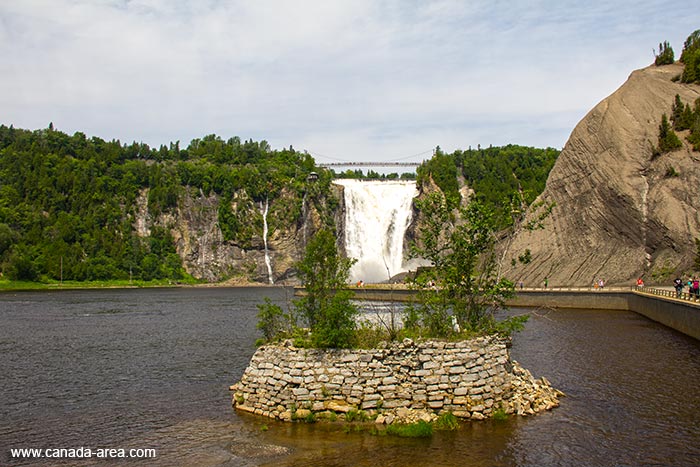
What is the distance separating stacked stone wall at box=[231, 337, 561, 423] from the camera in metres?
18.7

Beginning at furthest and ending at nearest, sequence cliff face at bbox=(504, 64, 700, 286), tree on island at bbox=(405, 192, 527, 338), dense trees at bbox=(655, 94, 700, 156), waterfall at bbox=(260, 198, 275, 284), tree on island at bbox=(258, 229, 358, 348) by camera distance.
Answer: waterfall at bbox=(260, 198, 275, 284) → dense trees at bbox=(655, 94, 700, 156) → cliff face at bbox=(504, 64, 700, 286) → tree on island at bbox=(405, 192, 527, 338) → tree on island at bbox=(258, 229, 358, 348)

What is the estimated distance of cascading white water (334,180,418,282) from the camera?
125481 mm

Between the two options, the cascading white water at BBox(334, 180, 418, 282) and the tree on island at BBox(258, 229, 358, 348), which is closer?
the tree on island at BBox(258, 229, 358, 348)

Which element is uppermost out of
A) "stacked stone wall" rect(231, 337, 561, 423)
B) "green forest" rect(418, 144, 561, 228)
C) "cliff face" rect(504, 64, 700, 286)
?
"green forest" rect(418, 144, 561, 228)

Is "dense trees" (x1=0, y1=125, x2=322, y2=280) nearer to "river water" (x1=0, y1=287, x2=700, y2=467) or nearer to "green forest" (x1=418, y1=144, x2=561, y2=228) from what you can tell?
"green forest" (x1=418, y1=144, x2=561, y2=228)

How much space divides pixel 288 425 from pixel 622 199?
184ft

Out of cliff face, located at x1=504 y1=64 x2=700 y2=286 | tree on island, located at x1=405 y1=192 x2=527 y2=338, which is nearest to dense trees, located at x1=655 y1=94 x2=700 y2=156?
cliff face, located at x1=504 y1=64 x2=700 y2=286

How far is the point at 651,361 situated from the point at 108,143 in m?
172

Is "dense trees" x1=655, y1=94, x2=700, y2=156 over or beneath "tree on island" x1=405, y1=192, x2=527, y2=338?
over

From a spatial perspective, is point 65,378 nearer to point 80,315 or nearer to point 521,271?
point 80,315

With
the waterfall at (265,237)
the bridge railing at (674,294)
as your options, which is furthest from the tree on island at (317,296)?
the waterfall at (265,237)

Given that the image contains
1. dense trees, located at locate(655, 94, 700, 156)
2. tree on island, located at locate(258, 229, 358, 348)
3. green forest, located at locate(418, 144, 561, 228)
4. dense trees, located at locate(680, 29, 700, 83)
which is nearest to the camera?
tree on island, located at locate(258, 229, 358, 348)

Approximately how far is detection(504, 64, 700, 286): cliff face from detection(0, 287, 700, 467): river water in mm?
22359

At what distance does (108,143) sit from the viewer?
177500 millimetres
